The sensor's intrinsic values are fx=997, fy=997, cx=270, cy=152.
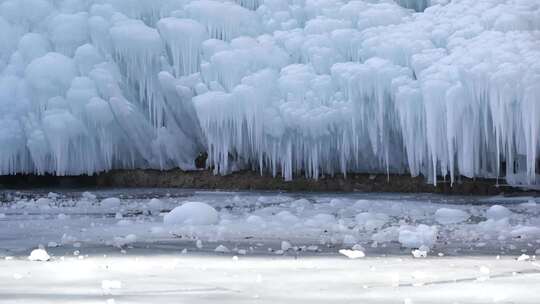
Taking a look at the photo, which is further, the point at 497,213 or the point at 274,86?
the point at 274,86

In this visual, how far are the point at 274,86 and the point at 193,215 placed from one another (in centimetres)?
621

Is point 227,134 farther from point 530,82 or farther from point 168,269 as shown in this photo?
point 168,269

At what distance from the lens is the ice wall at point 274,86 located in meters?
14.4

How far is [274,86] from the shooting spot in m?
15.9

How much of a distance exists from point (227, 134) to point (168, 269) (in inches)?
418

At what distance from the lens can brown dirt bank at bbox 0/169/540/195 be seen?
16.8m

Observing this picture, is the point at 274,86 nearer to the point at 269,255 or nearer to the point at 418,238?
the point at 418,238

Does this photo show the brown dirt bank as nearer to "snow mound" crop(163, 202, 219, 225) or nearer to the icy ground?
the icy ground

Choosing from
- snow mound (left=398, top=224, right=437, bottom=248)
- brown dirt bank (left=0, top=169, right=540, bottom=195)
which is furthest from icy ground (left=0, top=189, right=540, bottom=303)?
brown dirt bank (left=0, top=169, right=540, bottom=195)

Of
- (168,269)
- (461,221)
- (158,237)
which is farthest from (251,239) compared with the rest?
(461,221)

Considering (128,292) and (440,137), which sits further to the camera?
(440,137)

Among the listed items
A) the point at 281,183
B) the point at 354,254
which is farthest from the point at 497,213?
→ the point at 281,183

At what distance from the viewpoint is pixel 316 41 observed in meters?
15.6

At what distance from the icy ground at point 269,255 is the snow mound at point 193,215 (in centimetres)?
1
